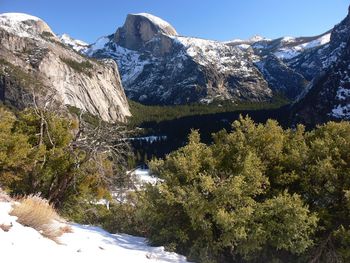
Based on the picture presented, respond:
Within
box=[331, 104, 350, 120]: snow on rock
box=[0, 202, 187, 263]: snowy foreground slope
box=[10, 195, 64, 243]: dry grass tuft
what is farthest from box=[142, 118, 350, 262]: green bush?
box=[331, 104, 350, 120]: snow on rock

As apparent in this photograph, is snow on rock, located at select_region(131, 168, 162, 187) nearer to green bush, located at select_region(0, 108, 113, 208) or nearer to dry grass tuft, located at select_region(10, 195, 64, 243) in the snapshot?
green bush, located at select_region(0, 108, 113, 208)

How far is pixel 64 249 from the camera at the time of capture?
8.83m

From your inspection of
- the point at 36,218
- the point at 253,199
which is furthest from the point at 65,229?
the point at 253,199

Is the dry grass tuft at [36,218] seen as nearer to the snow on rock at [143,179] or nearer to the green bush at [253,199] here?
the green bush at [253,199]

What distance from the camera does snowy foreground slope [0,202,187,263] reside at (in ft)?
25.2

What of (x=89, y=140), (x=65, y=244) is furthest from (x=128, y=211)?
(x=65, y=244)

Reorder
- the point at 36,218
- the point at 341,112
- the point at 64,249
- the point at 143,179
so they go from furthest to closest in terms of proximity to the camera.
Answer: the point at 341,112, the point at 143,179, the point at 36,218, the point at 64,249

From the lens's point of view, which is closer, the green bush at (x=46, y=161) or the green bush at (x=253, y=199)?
the green bush at (x=253, y=199)

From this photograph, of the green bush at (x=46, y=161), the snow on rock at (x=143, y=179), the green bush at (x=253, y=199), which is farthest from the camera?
the green bush at (x=46, y=161)

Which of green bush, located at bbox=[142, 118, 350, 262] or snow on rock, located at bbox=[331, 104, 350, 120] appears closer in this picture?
green bush, located at bbox=[142, 118, 350, 262]

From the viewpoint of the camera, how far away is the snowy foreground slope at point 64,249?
7.67m

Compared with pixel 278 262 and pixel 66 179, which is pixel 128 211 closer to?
pixel 66 179

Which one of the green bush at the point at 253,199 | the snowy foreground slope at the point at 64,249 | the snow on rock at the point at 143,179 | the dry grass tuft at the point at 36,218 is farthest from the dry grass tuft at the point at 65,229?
the snow on rock at the point at 143,179

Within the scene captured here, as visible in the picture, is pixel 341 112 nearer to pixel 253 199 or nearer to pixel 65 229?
pixel 253 199
